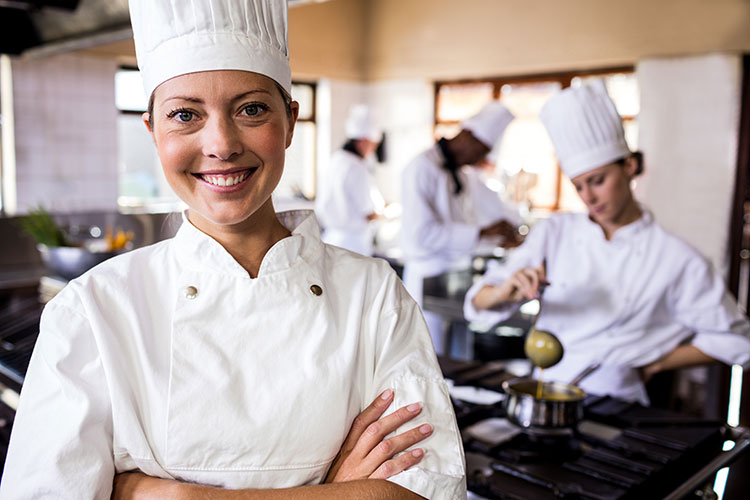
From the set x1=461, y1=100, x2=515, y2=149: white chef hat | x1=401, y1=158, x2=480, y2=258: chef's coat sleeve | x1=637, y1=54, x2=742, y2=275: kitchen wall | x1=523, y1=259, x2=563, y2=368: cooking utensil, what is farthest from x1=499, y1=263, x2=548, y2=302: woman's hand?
x1=637, y1=54, x2=742, y2=275: kitchen wall

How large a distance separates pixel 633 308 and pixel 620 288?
3.1 inches

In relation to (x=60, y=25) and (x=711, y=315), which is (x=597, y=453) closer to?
(x=711, y=315)

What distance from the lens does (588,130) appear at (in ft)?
7.45

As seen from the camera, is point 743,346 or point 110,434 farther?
point 743,346

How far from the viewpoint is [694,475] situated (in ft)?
5.12

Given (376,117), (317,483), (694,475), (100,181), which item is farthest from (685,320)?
(376,117)

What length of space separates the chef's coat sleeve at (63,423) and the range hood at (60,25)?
1799 millimetres

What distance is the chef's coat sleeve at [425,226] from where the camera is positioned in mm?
4266

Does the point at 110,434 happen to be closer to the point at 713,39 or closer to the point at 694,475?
the point at 694,475

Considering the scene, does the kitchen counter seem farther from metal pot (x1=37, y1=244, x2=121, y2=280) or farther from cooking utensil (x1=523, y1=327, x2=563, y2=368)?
metal pot (x1=37, y1=244, x2=121, y2=280)

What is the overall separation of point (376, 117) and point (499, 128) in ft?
11.4

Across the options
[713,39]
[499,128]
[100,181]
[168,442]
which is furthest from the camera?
[100,181]

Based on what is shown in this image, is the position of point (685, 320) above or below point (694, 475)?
above

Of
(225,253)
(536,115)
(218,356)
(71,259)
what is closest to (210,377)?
(218,356)
